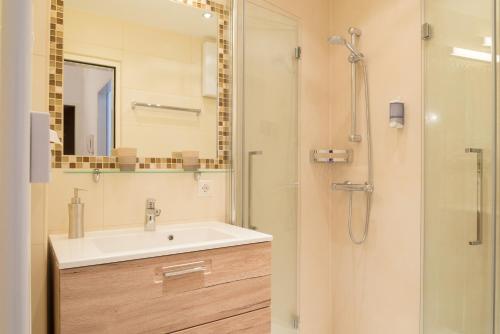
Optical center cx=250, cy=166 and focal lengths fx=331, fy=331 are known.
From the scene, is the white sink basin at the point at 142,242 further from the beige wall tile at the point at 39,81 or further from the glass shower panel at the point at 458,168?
the glass shower panel at the point at 458,168

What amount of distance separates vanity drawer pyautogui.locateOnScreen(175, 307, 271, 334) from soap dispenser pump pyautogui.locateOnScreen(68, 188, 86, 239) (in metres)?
0.60

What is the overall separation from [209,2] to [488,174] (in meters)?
1.66

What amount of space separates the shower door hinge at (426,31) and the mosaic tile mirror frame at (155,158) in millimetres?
1060

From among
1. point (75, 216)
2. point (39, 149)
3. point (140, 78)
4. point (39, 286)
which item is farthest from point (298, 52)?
point (39, 149)

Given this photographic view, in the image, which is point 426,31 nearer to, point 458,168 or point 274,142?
point 458,168

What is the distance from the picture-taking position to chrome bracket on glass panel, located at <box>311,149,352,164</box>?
2.14 m

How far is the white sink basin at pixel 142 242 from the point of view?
1.10 m

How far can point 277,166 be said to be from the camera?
2.05 meters

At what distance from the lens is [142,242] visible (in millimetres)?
1531

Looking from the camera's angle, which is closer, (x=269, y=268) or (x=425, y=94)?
(x=269, y=268)

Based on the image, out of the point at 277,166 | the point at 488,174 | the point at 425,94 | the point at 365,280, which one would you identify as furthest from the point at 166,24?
the point at 365,280

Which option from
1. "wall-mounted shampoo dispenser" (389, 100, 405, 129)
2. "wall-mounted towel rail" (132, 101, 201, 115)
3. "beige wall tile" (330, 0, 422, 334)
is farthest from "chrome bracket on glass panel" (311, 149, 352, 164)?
"wall-mounted towel rail" (132, 101, 201, 115)

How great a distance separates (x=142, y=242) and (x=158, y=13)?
114 cm

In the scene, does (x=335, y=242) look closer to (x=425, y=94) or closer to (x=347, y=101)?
(x=347, y=101)
